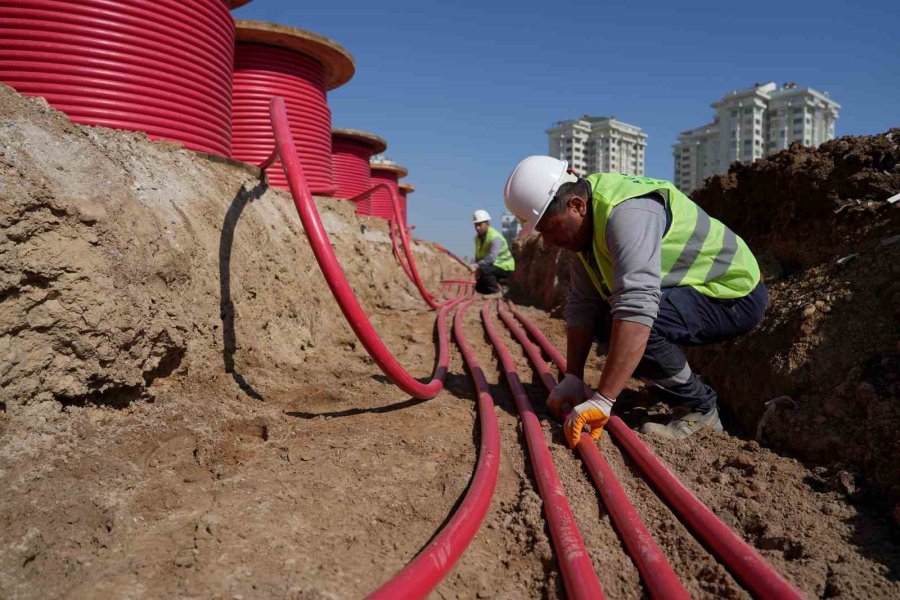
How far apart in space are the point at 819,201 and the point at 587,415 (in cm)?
273

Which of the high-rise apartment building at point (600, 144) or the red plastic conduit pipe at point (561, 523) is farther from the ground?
the high-rise apartment building at point (600, 144)

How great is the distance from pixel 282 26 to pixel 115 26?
2743 millimetres

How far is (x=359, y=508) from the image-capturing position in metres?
2.09

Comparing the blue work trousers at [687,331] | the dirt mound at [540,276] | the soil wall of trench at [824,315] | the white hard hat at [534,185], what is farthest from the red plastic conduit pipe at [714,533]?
the dirt mound at [540,276]

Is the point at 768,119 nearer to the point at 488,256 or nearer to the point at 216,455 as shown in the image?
the point at 488,256

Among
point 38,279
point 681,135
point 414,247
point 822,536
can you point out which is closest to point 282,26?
point 38,279

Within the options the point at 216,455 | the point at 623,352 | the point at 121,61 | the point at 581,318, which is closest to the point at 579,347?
the point at 581,318

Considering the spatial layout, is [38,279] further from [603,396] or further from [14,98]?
[603,396]

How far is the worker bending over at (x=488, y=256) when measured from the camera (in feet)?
33.2

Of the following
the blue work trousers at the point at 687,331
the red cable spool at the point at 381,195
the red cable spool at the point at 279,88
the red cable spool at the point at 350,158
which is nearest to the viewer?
the blue work trousers at the point at 687,331

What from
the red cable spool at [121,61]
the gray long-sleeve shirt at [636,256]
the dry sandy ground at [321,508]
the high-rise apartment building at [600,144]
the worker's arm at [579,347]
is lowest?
the dry sandy ground at [321,508]

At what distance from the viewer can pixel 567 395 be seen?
10.0ft

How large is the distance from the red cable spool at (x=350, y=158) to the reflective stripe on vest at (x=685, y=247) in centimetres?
1017

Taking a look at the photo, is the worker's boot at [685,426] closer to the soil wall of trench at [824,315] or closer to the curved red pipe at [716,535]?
the soil wall of trench at [824,315]
